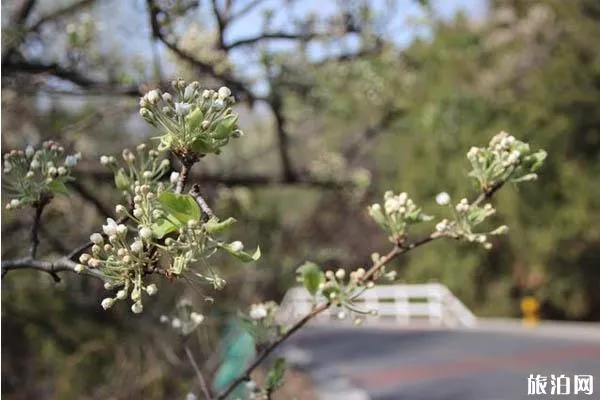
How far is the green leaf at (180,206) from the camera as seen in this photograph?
5.07ft

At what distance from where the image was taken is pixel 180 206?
155 centimetres

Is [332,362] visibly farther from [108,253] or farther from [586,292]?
[108,253]

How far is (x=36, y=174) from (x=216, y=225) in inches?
30.8

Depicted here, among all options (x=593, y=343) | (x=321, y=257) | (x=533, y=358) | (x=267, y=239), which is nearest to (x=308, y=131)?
(x=267, y=239)

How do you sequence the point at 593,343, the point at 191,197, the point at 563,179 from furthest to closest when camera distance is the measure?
the point at 563,179
the point at 593,343
the point at 191,197

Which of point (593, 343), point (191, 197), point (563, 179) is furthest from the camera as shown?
point (563, 179)

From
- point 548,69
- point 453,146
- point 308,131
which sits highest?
point 548,69

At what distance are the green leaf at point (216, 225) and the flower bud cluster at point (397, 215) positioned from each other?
2.26 feet

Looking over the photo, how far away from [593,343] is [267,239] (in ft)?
24.7

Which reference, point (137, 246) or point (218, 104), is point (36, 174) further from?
point (218, 104)

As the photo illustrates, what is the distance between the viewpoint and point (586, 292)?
21.0 m

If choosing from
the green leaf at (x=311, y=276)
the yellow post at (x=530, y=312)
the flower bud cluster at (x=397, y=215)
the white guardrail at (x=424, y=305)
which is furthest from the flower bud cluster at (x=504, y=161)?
the white guardrail at (x=424, y=305)

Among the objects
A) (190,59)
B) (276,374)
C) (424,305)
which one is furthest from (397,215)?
(424,305)

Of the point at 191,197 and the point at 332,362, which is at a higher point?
the point at 332,362
